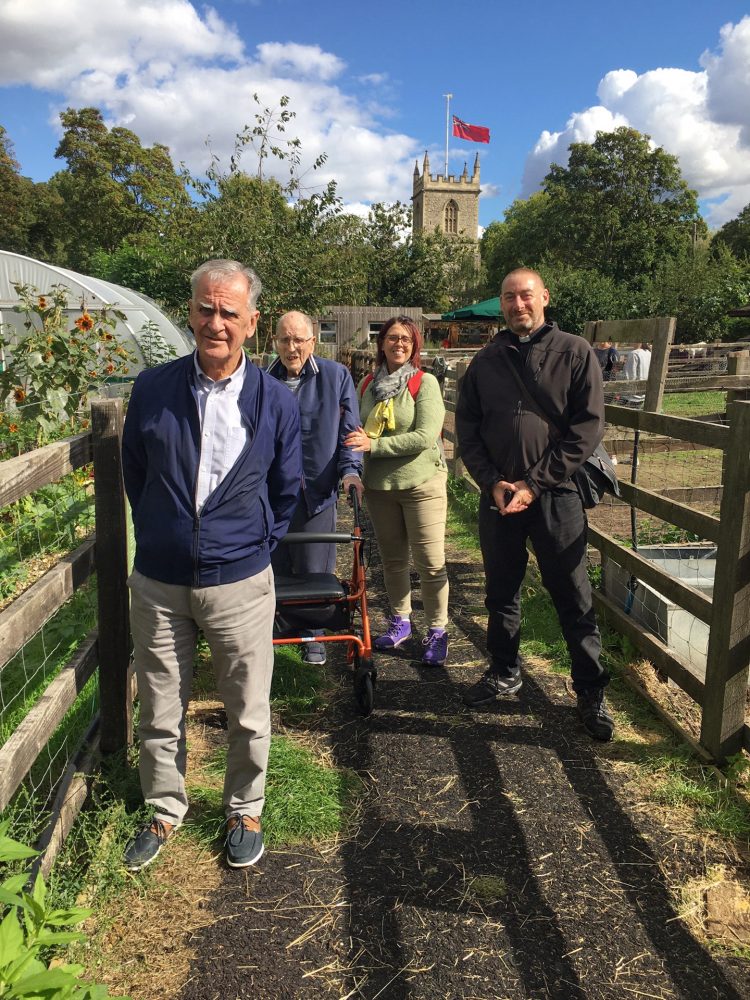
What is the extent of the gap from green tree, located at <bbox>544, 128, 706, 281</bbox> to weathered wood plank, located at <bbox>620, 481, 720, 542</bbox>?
156ft

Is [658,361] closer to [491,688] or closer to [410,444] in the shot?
[410,444]

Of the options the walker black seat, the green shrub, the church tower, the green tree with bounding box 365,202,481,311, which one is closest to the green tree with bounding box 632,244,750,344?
the green tree with bounding box 365,202,481,311

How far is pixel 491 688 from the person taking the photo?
3.72 m

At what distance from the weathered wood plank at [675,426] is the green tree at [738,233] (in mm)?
59379

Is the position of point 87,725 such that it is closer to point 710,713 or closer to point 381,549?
point 381,549

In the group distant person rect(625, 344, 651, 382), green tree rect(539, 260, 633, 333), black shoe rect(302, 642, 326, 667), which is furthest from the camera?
green tree rect(539, 260, 633, 333)

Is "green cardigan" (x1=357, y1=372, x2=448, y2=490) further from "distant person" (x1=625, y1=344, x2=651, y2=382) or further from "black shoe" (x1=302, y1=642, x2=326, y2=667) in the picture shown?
"distant person" (x1=625, y1=344, x2=651, y2=382)

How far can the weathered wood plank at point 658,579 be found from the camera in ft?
10.6

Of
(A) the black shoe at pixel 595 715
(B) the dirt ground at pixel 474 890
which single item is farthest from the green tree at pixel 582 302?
(B) the dirt ground at pixel 474 890

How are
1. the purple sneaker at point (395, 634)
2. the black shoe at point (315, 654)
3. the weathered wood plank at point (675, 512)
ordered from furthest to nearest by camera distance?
the purple sneaker at point (395, 634) → the black shoe at point (315, 654) → the weathered wood plank at point (675, 512)

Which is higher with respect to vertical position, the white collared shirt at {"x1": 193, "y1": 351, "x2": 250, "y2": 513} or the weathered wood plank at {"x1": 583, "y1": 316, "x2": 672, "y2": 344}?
the weathered wood plank at {"x1": 583, "y1": 316, "x2": 672, "y2": 344}

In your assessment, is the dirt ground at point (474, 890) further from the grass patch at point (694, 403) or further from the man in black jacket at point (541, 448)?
the grass patch at point (694, 403)

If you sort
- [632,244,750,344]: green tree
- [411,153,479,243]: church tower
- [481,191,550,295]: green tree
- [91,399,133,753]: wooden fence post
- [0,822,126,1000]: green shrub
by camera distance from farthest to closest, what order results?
[411,153,479,243]: church tower → [481,191,550,295]: green tree → [632,244,750,344]: green tree → [91,399,133,753]: wooden fence post → [0,822,126,1000]: green shrub

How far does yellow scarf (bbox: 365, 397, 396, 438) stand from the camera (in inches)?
159
